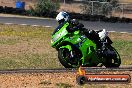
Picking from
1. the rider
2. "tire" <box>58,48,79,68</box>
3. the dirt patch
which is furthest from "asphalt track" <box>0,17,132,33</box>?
the dirt patch

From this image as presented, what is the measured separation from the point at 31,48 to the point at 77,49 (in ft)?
32.1

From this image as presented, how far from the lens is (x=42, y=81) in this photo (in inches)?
432

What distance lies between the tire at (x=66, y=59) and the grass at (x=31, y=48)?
3.98 meters

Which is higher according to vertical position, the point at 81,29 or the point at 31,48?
the point at 81,29

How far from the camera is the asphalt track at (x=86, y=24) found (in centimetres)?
3306

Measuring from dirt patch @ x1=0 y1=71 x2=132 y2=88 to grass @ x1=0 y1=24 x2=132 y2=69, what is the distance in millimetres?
5149

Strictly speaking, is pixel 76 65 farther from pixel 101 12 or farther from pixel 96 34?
pixel 101 12

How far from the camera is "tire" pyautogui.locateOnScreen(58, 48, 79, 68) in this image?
13188 mm

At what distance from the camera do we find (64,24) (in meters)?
13.3

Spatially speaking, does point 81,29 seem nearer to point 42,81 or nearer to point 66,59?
point 66,59

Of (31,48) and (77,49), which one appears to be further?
(31,48)

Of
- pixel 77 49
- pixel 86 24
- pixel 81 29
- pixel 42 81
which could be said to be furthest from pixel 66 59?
pixel 86 24

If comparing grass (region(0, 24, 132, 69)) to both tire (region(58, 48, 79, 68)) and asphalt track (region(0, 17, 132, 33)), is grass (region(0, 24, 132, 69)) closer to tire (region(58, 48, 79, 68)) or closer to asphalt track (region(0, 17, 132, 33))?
asphalt track (region(0, 17, 132, 33))

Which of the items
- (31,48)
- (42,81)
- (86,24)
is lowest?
(86,24)
